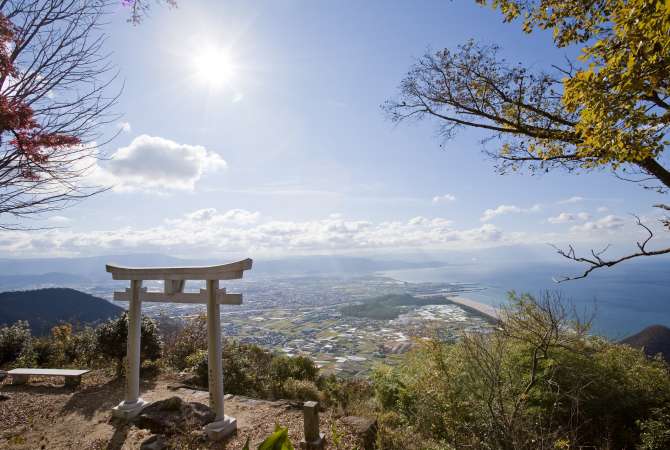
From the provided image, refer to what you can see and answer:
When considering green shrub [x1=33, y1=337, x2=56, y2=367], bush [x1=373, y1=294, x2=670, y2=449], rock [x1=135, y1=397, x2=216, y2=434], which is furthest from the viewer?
green shrub [x1=33, y1=337, x2=56, y2=367]

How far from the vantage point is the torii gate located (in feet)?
17.2

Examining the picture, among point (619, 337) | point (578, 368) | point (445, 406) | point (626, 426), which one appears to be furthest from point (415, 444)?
point (619, 337)

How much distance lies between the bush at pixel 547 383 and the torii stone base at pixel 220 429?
11.7 feet

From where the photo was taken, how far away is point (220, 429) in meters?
5.17

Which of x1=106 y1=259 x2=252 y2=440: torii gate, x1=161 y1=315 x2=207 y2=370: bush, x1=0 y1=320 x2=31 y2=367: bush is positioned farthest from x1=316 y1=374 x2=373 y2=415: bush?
x1=0 y1=320 x2=31 y2=367: bush

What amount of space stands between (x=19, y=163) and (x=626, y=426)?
36.1ft

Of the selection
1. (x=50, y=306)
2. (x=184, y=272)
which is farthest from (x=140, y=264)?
(x=184, y=272)

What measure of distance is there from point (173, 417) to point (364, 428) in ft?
10.5

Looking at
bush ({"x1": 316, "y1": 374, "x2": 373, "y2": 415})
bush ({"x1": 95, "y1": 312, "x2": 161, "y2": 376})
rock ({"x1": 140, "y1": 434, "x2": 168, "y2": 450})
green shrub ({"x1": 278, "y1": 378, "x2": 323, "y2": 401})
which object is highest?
bush ({"x1": 95, "y1": 312, "x2": 161, "y2": 376})

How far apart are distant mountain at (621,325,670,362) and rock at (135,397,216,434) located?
19.9 m

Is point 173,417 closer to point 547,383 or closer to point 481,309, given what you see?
point 547,383

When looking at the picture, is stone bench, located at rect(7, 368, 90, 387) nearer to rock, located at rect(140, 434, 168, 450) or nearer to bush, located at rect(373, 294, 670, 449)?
rock, located at rect(140, 434, 168, 450)

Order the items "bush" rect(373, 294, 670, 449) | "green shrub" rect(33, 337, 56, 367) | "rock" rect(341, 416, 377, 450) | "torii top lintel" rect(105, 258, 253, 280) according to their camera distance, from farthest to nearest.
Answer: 1. "green shrub" rect(33, 337, 56, 367)
2. "bush" rect(373, 294, 670, 449)
3. "rock" rect(341, 416, 377, 450)
4. "torii top lintel" rect(105, 258, 253, 280)

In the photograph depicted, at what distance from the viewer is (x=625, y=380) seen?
6.99 meters
